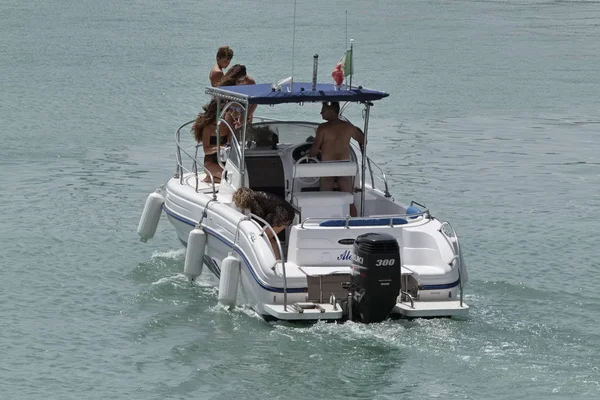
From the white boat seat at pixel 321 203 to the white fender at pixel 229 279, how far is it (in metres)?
1.04

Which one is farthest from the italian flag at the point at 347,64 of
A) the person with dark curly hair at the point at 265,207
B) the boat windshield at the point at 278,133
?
the person with dark curly hair at the point at 265,207

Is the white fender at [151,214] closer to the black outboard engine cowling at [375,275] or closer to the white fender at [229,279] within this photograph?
the white fender at [229,279]

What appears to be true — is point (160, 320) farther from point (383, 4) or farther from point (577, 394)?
point (383, 4)

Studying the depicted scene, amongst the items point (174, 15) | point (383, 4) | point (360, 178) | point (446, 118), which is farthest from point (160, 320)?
point (383, 4)

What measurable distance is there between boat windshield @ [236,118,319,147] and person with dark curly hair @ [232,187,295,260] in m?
1.06

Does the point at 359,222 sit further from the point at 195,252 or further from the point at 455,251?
the point at 195,252

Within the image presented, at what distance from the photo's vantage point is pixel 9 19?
44062mm

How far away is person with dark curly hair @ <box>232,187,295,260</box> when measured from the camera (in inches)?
448

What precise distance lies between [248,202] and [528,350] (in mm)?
3171

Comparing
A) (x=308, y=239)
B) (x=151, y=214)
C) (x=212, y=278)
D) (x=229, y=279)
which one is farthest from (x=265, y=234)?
(x=151, y=214)

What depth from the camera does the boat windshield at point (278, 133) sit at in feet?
40.7

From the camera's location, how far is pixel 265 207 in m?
11.4

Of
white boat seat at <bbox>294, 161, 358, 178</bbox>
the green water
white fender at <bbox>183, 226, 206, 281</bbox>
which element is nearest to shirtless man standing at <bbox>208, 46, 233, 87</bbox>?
the green water

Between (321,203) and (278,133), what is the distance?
1.26 m
